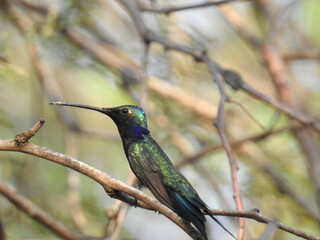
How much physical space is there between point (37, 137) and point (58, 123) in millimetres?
566

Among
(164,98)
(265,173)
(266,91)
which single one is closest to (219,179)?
(265,173)

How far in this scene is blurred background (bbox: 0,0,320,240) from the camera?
15.5ft

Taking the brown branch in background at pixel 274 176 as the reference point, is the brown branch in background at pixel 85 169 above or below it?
below

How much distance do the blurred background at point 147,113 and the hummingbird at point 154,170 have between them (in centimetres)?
63

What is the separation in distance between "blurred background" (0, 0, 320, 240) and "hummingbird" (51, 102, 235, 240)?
631mm

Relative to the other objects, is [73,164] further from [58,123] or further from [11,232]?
[58,123]

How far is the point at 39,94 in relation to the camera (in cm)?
546

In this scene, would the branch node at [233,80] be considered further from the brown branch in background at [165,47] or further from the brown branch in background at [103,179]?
the brown branch in background at [103,179]

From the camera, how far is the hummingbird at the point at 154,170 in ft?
8.89

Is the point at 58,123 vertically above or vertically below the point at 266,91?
below

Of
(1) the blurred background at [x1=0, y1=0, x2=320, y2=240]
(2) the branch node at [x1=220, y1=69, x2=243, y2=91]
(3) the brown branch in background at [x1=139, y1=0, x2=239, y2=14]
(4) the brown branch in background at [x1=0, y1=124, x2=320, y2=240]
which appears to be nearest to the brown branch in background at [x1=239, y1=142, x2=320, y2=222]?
(1) the blurred background at [x1=0, y1=0, x2=320, y2=240]

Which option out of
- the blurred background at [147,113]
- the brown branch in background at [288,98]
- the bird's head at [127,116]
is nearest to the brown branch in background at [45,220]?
the blurred background at [147,113]

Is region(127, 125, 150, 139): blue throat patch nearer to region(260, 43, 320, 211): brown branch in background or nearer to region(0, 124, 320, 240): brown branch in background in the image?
region(0, 124, 320, 240): brown branch in background

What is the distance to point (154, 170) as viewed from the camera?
3.01 metres
